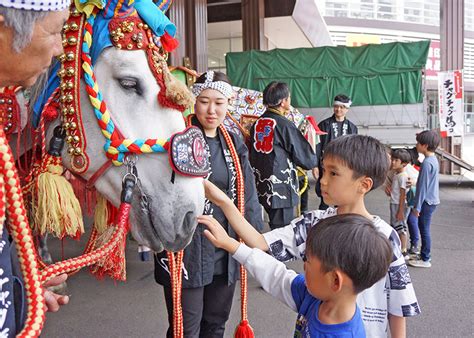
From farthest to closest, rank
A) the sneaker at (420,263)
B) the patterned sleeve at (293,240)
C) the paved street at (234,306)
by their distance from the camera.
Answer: the sneaker at (420,263) → the paved street at (234,306) → the patterned sleeve at (293,240)

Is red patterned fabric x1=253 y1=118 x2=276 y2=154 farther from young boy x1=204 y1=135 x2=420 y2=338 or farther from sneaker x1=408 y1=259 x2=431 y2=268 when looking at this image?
young boy x1=204 y1=135 x2=420 y2=338

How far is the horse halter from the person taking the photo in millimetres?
1349

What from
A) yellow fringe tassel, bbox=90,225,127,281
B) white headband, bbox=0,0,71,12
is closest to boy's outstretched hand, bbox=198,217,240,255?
yellow fringe tassel, bbox=90,225,127,281

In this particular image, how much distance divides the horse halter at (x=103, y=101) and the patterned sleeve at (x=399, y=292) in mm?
737

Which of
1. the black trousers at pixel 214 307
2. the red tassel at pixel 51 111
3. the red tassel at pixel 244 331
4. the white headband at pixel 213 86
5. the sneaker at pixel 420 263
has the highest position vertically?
the white headband at pixel 213 86

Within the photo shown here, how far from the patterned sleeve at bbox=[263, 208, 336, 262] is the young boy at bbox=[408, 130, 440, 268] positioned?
3199mm

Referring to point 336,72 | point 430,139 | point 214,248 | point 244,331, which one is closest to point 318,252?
point 214,248

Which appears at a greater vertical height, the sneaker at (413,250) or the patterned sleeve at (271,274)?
the patterned sleeve at (271,274)

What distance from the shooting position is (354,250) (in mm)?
1210

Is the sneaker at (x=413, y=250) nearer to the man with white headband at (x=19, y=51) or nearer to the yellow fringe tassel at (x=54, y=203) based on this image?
the yellow fringe tassel at (x=54, y=203)

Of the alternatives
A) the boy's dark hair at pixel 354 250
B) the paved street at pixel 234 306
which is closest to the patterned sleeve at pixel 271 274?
the boy's dark hair at pixel 354 250

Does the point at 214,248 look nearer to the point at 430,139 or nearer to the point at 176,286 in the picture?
the point at 176,286

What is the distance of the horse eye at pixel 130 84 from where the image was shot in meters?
1.37

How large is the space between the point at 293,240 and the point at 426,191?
3354mm
